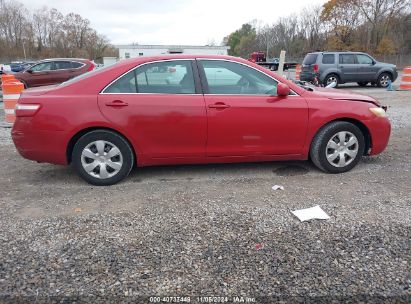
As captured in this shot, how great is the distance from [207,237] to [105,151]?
1.82m

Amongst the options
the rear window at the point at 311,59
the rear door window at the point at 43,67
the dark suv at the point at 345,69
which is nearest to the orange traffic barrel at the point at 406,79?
the dark suv at the point at 345,69

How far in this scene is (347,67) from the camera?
1526 cm

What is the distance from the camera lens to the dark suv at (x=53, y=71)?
1476cm

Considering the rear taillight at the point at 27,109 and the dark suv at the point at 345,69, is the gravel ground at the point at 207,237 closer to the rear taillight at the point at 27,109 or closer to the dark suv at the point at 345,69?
the rear taillight at the point at 27,109

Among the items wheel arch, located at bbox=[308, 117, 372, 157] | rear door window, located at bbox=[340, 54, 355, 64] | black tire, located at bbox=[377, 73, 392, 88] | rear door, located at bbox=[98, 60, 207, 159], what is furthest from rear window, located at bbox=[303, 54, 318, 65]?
rear door, located at bbox=[98, 60, 207, 159]

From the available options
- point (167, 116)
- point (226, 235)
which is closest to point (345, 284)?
point (226, 235)

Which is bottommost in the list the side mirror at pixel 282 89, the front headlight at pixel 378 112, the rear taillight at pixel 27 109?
the front headlight at pixel 378 112

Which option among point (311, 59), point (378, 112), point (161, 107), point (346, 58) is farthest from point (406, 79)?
point (161, 107)

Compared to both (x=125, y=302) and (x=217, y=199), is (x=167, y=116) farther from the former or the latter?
(x=125, y=302)

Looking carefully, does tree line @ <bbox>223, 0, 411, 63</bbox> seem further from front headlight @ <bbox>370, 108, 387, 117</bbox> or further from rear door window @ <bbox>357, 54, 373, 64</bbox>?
front headlight @ <bbox>370, 108, 387, 117</bbox>

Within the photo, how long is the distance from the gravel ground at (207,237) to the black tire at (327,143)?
13 cm

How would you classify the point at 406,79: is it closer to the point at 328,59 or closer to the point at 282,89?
the point at 328,59

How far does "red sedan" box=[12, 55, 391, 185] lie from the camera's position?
3963mm

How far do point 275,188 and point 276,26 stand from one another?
76.4m
